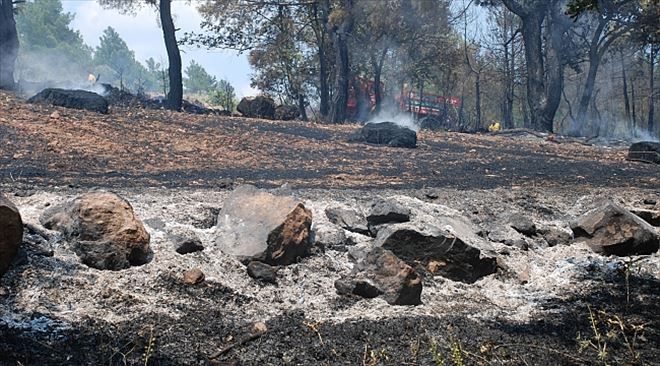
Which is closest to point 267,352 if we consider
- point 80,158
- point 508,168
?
point 80,158

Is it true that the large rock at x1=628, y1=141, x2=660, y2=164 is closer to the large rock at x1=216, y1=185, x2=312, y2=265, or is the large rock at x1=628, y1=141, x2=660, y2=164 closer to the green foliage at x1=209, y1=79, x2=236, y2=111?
the large rock at x1=216, y1=185, x2=312, y2=265

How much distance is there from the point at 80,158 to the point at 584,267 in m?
4.31

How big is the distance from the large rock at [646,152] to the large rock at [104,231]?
6.73m

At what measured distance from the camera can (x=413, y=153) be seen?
800 cm

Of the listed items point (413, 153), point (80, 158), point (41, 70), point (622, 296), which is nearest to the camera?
point (622, 296)

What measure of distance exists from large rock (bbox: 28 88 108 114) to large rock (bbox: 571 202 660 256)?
646 cm

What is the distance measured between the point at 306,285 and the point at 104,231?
1.09m

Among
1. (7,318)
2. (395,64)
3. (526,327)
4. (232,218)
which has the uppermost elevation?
(395,64)

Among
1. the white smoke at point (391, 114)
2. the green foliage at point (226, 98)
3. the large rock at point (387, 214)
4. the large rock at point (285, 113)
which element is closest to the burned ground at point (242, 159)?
the large rock at point (387, 214)

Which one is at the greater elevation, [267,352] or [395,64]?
[395,64]

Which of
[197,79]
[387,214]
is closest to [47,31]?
[197,79]

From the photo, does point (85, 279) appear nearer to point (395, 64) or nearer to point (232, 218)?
point (232, 218)

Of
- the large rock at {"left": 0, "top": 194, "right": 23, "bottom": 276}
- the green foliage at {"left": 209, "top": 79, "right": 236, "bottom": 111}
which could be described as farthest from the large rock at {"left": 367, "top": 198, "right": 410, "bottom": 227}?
the green foliage at {"left": 209, "top": 79, "right": 236, "bottom": 111}

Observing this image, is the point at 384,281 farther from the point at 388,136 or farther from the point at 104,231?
the point at 388,136
